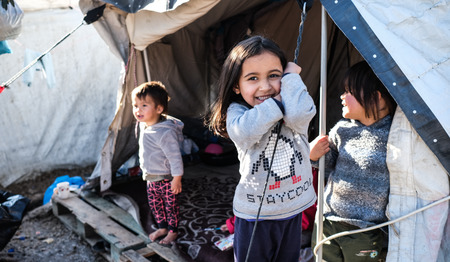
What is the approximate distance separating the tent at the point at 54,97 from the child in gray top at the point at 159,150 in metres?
2.54

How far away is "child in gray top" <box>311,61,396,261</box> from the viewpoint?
2014 mm

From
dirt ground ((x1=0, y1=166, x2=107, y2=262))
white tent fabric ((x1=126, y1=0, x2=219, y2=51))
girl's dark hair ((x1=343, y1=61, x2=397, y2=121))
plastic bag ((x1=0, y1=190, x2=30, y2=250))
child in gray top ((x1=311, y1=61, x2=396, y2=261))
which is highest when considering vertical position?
white tent fabric ((x1=126, y1=0, x2=219, y2=51))

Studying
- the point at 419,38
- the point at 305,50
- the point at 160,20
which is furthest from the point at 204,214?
the point at 419,38

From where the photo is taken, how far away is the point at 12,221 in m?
3.16

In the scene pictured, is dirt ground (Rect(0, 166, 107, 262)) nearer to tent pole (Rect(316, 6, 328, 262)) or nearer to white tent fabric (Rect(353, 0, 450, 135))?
tent pole (Rect(316, 6, 328, 262))

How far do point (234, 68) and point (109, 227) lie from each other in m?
2.33

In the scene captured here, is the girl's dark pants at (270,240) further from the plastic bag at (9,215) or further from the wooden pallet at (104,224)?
the plastic bag at (9,215)

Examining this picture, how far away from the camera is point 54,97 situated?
5.68 metres

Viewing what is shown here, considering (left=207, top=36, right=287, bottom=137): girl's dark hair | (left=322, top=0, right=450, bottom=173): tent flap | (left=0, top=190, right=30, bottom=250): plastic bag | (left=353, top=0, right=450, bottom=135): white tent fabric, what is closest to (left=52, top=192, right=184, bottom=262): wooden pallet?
(left=0, top=190, right=30, bottom=250): plastic bag

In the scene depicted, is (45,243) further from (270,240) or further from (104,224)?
(270,240)

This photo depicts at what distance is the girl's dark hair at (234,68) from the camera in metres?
1.79

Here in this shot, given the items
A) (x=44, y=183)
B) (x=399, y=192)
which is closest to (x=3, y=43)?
(x=44, y=183)

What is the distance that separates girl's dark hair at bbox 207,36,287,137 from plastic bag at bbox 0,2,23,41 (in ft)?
6.43

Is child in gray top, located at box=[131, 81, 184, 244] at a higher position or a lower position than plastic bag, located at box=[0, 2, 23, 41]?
lower
